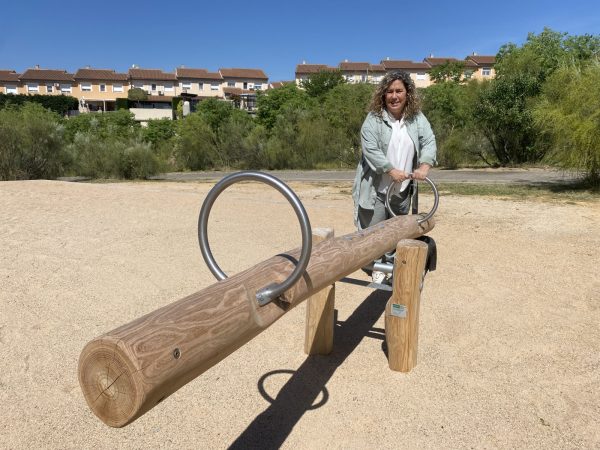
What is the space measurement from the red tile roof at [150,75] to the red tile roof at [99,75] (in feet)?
3.89

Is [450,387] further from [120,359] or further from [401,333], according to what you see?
[120,359]

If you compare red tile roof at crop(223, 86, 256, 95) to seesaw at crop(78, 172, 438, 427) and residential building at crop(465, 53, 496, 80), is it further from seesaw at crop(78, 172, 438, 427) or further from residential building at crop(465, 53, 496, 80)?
seesaw at crop(78, 172, 438, 427)

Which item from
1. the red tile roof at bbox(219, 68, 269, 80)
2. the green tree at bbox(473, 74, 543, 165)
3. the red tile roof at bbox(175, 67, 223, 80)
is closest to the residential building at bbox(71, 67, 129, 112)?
the red tile roof at bbox(175, 67, 223, 80)

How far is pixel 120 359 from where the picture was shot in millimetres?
1208

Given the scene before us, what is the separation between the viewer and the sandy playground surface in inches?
90.4

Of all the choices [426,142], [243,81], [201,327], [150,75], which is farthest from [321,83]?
[201,327]

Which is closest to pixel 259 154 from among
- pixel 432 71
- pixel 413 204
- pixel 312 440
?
pixel 413 204

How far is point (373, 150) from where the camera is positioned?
10.4ft

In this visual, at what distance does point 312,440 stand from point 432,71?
6742cm

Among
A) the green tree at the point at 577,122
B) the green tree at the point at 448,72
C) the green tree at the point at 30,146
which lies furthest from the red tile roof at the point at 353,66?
the green tree at the point at 577,122

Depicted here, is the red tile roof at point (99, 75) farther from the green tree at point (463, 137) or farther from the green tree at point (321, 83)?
the green tree at point (463, 137)

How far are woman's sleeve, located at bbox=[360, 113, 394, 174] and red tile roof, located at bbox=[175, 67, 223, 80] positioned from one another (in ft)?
246

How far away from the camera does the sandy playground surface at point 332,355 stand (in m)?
2.30

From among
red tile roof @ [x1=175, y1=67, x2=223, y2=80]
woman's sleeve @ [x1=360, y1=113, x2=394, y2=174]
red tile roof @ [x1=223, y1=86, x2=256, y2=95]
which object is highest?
red tile roof @ [x1=175, y1=67, x2=223, y2=80]
